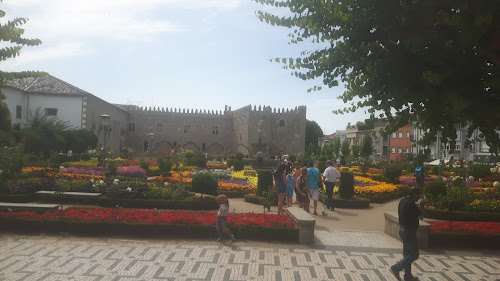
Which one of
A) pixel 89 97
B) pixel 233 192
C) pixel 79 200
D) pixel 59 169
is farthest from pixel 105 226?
pixel 89 97

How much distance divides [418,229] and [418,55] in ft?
14.7

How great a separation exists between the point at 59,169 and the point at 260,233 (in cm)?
1292

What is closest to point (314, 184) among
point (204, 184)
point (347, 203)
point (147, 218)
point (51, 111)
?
point (347, 203)

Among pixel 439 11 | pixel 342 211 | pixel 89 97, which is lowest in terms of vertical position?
pixel 342 211

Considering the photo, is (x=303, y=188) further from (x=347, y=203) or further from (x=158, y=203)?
(x=158, y=203)

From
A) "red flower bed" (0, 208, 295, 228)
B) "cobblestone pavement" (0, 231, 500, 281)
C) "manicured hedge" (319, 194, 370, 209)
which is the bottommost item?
"cobblestone pavement" (0, 231, 500, 281)

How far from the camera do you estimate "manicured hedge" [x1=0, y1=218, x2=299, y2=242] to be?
7.58m

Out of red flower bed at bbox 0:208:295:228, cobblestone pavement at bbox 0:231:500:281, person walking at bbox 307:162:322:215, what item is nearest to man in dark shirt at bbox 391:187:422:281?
cobblestone pavement at bbox 0:231:500:281

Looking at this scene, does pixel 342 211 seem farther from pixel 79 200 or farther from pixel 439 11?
pixel 439 11

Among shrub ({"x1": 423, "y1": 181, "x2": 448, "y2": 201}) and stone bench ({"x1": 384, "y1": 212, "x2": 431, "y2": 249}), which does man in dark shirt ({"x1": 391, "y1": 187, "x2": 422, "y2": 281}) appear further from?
shrub ({"x1": 423, "y1": 181, "x2": 448, "y2": 201})

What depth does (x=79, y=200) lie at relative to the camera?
11.0 m

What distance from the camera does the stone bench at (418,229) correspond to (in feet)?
24.6

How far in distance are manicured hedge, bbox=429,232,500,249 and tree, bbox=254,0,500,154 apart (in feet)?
12.2

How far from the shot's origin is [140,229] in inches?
300
